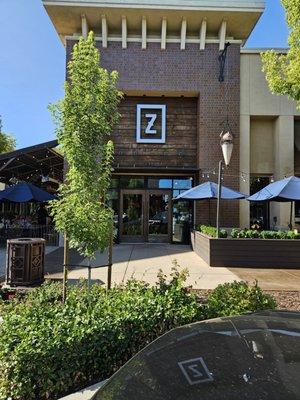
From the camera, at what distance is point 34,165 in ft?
74.6

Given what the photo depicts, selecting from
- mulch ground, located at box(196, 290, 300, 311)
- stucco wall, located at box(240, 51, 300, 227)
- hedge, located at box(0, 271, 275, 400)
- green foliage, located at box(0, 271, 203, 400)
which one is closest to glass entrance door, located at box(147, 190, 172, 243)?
stucco wall, located at box(240, 51, 300, 227)

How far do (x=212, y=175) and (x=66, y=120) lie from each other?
12.2m

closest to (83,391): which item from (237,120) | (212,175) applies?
(212,175)

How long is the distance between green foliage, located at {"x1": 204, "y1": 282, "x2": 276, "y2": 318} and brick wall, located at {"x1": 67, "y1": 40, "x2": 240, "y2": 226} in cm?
1198

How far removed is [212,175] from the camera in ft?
55.9

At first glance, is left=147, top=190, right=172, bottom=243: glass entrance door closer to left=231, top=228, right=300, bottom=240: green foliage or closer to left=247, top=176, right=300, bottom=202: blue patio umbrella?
left=247, top=176, right=300, bottom=202: blue patio umbrella

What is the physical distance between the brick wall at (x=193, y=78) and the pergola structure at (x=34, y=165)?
449 cm

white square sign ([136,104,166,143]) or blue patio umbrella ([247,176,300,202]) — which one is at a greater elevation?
white square sign ([136,104,166,143])

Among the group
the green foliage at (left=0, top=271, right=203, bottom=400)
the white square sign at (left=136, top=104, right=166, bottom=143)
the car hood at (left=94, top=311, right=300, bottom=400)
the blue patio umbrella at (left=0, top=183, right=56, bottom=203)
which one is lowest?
the green foliage at (left=0, top=271, right=203, bottom=400)

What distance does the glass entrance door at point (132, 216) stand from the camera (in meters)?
18.3

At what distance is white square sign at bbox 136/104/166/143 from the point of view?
17.8 meters

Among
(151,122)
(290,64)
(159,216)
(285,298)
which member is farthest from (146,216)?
(285,298)

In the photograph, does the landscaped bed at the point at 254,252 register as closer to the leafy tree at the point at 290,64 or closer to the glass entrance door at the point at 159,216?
the leafy tree at the point at 290,64

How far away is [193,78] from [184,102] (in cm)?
126
